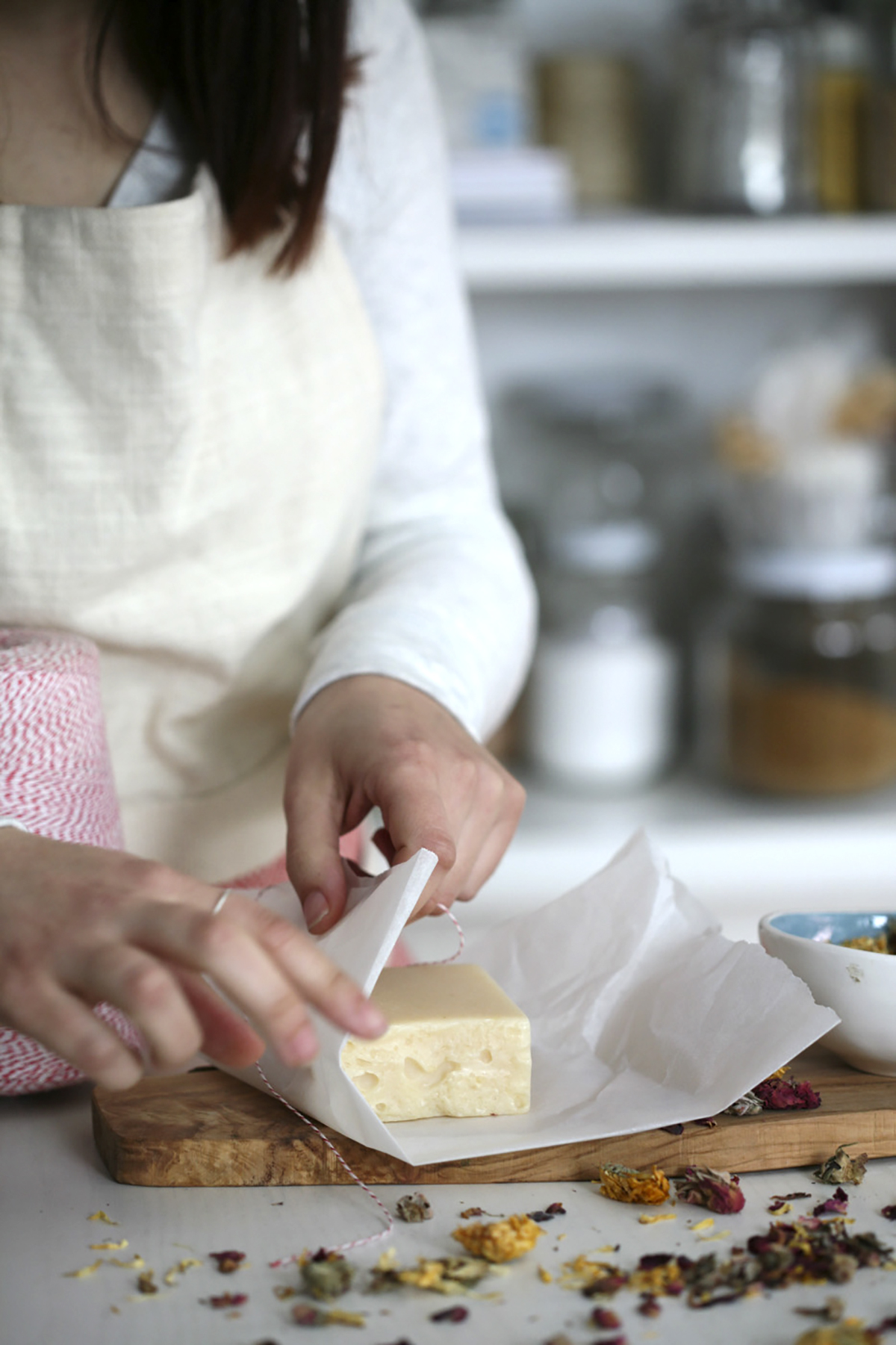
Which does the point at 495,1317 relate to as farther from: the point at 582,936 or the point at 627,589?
the point at 627,589

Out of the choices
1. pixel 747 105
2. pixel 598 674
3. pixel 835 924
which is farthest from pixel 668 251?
pixel 835 924

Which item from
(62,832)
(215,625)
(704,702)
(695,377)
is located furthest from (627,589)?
(62,832)

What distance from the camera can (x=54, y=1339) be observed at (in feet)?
1.22

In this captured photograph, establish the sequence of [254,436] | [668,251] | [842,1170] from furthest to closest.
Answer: [668,251] → [254,436] → [842,1170]

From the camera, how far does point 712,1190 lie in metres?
0.44

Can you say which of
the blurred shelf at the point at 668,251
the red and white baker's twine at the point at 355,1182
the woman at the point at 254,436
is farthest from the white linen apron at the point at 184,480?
the blurred shelf at the point at 668,251

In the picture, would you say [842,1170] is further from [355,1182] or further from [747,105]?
[747,105]

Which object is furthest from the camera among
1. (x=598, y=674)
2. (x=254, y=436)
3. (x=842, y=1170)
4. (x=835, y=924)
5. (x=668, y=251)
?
(x=598, y=674)

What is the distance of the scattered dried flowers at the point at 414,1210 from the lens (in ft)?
1.42

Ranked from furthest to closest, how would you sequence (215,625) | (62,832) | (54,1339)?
(215,625), (62,832), (54,1339)

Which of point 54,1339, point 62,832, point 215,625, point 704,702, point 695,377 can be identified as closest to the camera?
point 54,1339

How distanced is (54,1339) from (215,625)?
0.39 m

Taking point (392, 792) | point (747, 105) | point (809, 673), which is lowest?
point (809, 673)

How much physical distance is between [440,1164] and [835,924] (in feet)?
0.69
